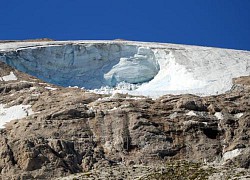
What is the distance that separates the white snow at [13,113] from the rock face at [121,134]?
503mm

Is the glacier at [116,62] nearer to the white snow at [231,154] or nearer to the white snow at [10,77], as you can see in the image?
the white snow at [10,77]

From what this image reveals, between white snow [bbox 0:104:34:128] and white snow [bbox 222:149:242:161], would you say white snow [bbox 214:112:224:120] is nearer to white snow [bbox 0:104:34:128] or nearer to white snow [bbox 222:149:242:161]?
white snow [bbox 222:149:242:161]

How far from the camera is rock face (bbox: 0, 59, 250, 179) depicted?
51.4 meters

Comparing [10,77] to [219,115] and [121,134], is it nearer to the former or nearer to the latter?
[121,134]

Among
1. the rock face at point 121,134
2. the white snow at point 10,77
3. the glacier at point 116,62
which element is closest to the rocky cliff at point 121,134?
the rock face at point 121,134

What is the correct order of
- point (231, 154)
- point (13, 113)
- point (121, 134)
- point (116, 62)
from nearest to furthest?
point (231, 154)
point (121, 134)
point (13, 113)
point (116, 62)

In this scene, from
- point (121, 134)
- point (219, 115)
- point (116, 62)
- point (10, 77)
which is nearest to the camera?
point (121, 134)

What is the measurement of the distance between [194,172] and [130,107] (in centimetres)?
948

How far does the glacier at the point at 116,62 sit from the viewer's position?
73.6 meters

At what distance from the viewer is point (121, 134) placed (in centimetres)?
5419

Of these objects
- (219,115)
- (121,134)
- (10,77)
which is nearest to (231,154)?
(219,115)

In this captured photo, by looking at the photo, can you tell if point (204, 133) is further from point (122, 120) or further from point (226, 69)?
point (226, 69)

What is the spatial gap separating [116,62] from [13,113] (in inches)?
804

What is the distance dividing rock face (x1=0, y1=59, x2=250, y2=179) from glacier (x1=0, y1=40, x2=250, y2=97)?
48.0 ft
